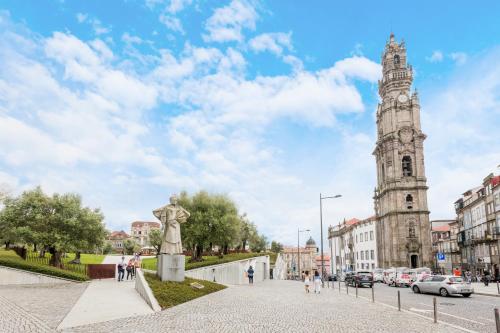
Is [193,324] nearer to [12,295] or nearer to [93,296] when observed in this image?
[93,296]

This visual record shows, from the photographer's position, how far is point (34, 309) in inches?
541

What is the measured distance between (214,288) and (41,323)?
41.6 feet

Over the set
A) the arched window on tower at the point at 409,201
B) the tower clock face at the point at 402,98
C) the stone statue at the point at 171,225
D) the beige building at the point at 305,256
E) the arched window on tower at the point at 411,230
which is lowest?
the beige building at the point at 305,256

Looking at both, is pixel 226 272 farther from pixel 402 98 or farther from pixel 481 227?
pixel 402 98

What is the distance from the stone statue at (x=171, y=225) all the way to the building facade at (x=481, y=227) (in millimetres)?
44610

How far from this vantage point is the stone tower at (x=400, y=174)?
6662 centimetres

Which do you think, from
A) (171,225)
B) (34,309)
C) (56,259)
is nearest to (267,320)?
(34,309)

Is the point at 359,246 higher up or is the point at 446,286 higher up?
the point at 359,246

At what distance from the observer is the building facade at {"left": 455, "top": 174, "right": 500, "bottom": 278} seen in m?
50.5

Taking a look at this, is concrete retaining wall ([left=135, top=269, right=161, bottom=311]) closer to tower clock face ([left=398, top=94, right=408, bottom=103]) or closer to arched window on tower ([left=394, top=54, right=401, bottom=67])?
tower clock face ([left=398, top=94, right=408, bottom=103])

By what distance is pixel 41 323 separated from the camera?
11.2 meters

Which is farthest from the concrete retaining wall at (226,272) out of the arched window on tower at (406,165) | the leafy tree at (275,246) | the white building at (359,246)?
the leafy tree at (275,246)

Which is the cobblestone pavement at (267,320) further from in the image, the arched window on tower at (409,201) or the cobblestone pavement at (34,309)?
the arched window on tower at (409,201)

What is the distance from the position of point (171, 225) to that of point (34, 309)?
7222mm
